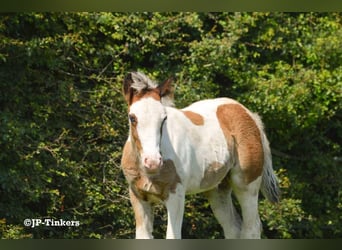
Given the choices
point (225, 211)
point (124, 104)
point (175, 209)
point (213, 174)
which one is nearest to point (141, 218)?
point (175, 209)

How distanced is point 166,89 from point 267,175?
3.57 feet

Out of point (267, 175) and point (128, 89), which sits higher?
point (128, 89)

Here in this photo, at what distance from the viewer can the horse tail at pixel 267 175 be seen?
412cm

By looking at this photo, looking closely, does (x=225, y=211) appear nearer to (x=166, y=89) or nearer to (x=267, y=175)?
(x=267, y=175)

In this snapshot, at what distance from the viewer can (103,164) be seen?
550cm

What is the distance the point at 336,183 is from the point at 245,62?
1.45m

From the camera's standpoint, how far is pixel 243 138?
3951 millimetres

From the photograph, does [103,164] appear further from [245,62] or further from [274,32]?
[274,32]

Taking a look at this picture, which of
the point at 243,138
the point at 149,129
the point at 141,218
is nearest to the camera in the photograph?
the point at 149,129

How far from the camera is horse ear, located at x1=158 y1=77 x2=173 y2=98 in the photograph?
11.1ft

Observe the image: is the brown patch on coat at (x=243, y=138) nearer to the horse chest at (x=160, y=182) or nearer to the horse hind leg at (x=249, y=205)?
the horse hind leg at (x=249, y=205)

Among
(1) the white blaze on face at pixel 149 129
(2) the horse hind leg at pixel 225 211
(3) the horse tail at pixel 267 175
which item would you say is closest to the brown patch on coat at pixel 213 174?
(2) the horse hind leg at pixel 225 211

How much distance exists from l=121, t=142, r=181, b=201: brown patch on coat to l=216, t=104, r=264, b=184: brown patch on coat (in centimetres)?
65
